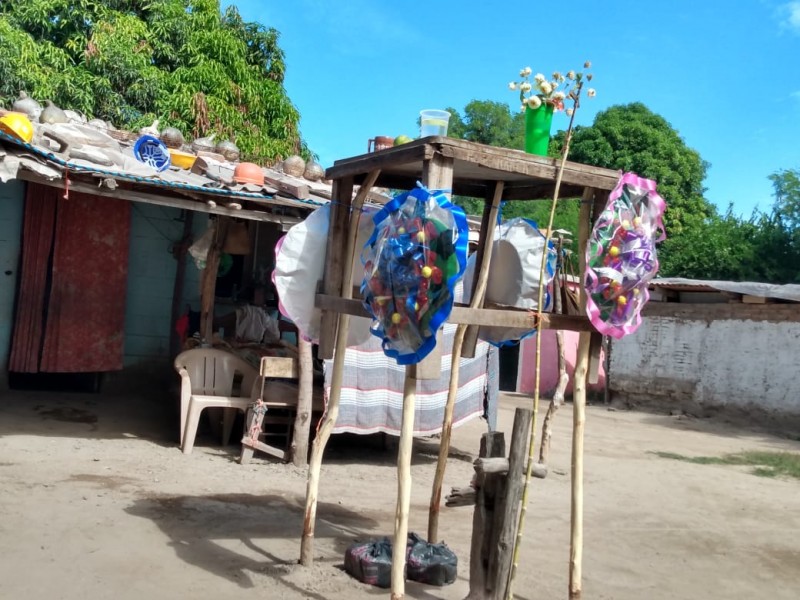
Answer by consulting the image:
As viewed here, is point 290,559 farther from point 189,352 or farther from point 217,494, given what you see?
point 189,352

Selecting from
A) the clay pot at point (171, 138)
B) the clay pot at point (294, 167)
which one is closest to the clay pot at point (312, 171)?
the clay pot at point (294, 167)

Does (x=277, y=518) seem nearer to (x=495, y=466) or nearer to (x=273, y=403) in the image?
(x=273, y=403)

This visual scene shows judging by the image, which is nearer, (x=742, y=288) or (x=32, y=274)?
(x=32, y=274)

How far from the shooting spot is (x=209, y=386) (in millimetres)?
7863

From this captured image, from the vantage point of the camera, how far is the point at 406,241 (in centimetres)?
341

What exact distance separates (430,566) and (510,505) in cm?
93

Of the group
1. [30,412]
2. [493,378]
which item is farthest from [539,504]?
[30,412]

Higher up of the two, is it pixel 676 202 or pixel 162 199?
pixel 676 202

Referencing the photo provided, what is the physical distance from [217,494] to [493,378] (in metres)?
3.68

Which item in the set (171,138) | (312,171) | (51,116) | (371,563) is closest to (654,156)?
(312,171)

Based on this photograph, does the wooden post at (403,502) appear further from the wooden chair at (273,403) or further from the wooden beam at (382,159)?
the wooden chair at (273,403)

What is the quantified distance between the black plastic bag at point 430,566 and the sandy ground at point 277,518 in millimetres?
74

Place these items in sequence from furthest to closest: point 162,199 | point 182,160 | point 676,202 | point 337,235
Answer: point 676,202, point 182,160, point 162,199, point 337,235

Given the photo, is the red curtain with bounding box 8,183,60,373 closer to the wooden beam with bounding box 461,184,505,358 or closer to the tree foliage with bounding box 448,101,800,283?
the wooden beam with bounding box 461,184,505,358
